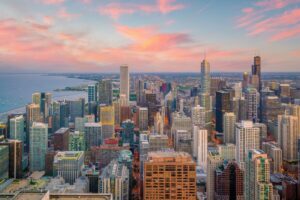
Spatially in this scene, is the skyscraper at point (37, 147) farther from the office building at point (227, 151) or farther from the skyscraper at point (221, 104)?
the skyscraper at point (221, 104)

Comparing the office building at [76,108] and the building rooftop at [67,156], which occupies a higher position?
the office building at [76,108]

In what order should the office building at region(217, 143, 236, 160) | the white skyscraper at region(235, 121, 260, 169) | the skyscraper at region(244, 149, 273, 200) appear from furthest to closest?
the white skyscraper at region(235, 121, 260, 169), the office building at region(217, 143, 236, 160), the skyscraper at region(244, 149, 273, 200)

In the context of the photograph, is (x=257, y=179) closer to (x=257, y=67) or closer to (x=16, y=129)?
(x=257, y=67)

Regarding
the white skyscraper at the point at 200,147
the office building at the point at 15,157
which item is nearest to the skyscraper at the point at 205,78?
the white skyscraper at the point at 200,147

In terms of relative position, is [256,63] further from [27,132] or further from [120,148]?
[27,132]

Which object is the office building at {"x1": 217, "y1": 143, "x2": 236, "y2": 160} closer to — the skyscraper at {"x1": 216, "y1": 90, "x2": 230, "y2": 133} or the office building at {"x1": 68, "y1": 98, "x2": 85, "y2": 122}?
the skyscraper at {"x1": 216, "y1": 90, "x2": 230, "y2": 133}

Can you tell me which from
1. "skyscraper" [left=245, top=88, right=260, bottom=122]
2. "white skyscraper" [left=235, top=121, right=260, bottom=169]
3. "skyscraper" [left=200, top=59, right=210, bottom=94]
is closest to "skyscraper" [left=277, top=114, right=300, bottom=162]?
"white skyscraper" [left=235, top=121, right=260, bottom=169]

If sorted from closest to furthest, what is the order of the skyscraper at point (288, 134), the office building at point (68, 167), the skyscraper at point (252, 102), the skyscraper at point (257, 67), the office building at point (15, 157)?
the office building at point (68, 167) → the office building at point (15, 157) → the skyscraper at point (257, 67) → the skyscraper at point (288, 134) → the skyscraper at point (252, 102)
